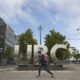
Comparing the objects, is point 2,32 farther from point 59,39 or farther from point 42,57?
point 42,57

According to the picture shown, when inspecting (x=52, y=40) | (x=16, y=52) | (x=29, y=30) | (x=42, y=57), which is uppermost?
(x=29, y=30)

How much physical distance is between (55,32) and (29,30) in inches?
495

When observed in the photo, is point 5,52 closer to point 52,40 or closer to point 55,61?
point 52,40

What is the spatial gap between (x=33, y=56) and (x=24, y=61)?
4.24ft

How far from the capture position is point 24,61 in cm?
3866

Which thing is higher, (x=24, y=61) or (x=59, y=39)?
(x=59, y=39)

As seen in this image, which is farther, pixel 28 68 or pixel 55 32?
pixel 55 32

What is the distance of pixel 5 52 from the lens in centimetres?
9469

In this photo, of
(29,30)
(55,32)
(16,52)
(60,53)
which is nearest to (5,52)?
(29,30)

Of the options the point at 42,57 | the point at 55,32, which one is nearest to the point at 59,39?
the point at 55,32

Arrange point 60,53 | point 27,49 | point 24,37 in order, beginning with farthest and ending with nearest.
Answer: point 24,37, point 60,53, point 27,49

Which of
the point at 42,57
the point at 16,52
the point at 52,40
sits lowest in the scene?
the point at 42,57

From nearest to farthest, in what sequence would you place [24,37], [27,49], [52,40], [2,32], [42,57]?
1. [42,57]
2. [27,49]
3. [52,40]
4. [24,37]
5. [2,32]

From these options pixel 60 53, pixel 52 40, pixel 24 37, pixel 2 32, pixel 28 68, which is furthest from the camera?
pixel 2 32
